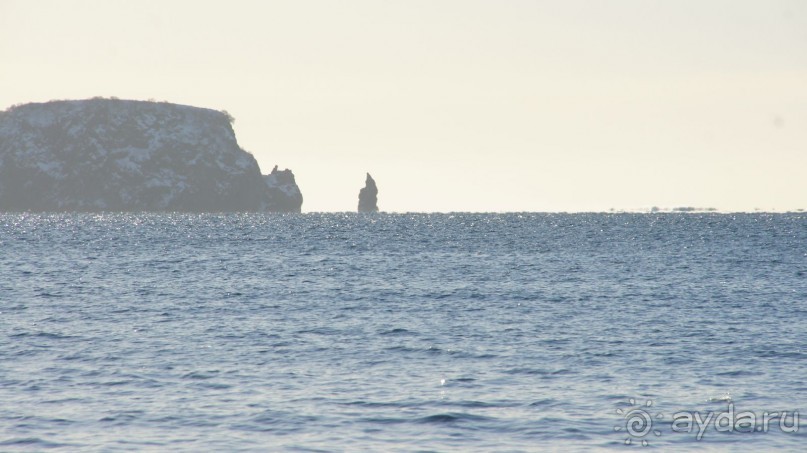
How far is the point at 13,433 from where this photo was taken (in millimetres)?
22609

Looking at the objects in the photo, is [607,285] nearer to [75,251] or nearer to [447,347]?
[447,347]

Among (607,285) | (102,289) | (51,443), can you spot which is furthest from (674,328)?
(102,289)

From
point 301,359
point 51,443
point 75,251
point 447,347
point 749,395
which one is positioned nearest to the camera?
point 51,443

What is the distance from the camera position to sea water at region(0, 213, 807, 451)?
75.2 feet

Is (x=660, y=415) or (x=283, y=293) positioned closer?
(x=660, y=415)

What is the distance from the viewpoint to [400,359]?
1302 inches

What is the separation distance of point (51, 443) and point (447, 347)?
17.1 m

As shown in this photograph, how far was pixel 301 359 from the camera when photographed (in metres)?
33.0

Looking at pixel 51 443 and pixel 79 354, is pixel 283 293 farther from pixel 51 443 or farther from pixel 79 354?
pixel 51 443

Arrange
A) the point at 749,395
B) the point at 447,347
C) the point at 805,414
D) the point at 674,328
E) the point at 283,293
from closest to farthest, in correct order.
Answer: the point at 805,414
the point at 749,395
the point at 447,347
the point at 674,328
the point at 283,293

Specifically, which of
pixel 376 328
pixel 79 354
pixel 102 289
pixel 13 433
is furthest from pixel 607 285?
pixel 13 433

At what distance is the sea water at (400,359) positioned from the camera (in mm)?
22906

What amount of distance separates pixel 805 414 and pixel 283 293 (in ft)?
120

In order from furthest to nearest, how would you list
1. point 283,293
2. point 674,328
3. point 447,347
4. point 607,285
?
point 607,285 < point 283,293 < point 674,328 < point 447,347
